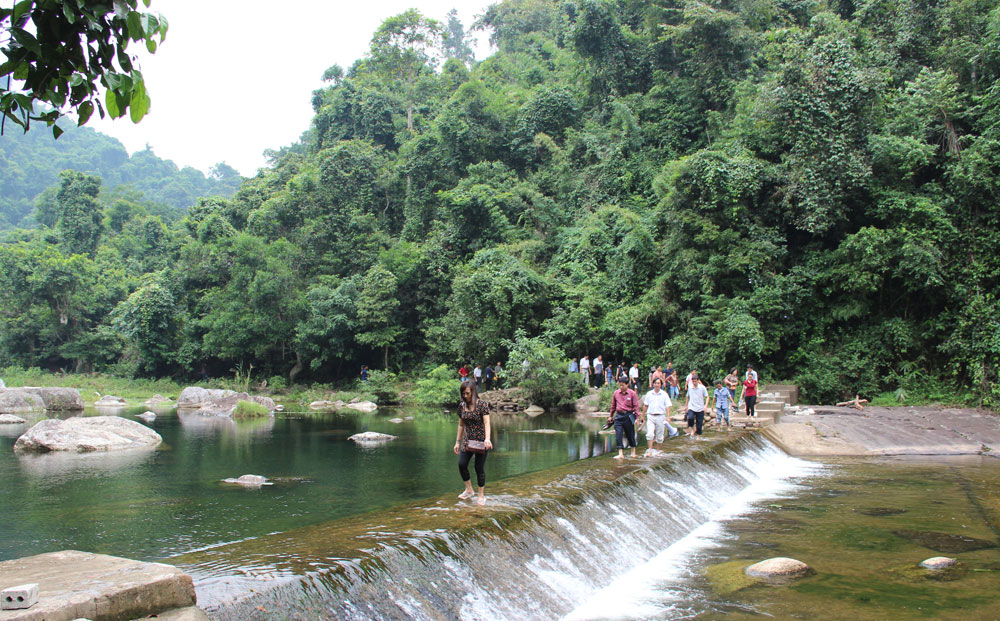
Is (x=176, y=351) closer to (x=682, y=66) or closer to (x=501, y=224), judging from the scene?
(x=501, y=224)

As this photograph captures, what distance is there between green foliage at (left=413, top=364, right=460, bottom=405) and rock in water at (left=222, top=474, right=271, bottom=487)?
1893cm

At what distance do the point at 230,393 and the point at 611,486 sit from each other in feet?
86.0

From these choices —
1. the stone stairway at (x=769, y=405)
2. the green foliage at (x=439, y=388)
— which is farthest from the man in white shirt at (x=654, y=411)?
the green foliage at (x=439, y=388)

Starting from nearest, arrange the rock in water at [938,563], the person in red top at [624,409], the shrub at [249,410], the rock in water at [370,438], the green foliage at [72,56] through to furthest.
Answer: the green foliage at [72,56]
the rock in water at [938,563]
the person in red top at [624,409]
the rock in water at [370,438]
the shrub at [249,410]

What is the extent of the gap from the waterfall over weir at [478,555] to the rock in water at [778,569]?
120cm

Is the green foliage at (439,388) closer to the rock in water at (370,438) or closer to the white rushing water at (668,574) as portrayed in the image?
the rock in water at (370,438)

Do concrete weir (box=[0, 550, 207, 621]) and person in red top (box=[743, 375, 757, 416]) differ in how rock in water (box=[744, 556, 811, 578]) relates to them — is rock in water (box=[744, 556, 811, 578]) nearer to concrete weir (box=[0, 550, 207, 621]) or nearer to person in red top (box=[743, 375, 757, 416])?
concrete weir (box=[0, 550, 207, 621])

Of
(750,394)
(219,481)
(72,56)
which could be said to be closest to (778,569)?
(72,56)

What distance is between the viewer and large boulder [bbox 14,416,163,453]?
17609 mm

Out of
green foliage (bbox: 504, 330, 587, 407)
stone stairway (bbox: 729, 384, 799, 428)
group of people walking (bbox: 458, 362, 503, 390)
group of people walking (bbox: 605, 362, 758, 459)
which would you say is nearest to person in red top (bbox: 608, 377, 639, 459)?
group of people walking (bbox: 605, 362, 758, 459)

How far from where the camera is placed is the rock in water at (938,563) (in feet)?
26.1

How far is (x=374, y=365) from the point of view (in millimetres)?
41438

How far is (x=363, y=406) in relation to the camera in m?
33.8

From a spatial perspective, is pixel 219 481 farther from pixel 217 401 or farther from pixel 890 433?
pixel 217 401
